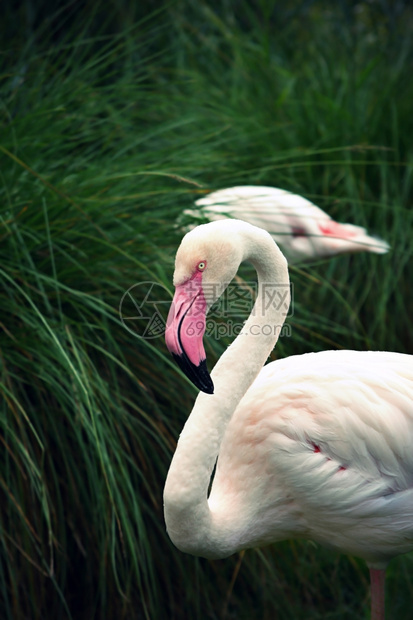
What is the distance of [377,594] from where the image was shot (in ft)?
8.13

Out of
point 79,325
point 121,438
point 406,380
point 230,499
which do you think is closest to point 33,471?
point 121,438

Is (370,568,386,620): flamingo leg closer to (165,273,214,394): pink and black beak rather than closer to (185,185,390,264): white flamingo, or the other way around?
(165,273,214,394): pink and black beak

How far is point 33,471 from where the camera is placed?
254cm

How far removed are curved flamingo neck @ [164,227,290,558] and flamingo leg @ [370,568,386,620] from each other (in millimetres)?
587

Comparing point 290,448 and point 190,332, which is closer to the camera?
Result: point 190,332

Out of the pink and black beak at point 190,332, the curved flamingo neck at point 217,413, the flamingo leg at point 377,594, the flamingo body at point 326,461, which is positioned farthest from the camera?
the flamingo leg at point 377,594

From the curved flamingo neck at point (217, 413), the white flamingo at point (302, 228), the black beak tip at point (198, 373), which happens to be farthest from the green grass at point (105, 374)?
the black beak tip at point (198, 373)

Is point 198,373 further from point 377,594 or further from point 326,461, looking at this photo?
point 377,594

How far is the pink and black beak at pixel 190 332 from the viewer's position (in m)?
1.91

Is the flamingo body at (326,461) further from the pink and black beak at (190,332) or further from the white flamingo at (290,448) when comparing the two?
the pink and black beak at (190,332)

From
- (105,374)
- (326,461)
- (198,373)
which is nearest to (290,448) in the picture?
(326,461)

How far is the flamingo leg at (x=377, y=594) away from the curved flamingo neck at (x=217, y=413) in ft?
1.93

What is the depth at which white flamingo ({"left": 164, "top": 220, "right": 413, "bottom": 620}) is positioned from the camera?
2.10 metres

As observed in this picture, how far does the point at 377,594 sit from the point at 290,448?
2.15 feet
